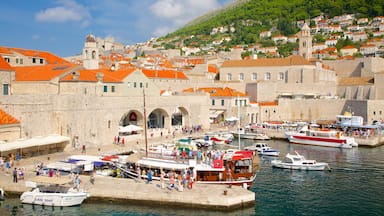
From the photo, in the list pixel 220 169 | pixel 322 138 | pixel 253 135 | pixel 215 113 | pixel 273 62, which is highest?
pixel 273 62

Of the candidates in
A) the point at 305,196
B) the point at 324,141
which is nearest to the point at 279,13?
the point at 324,141

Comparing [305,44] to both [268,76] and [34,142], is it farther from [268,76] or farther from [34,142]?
[34,142]

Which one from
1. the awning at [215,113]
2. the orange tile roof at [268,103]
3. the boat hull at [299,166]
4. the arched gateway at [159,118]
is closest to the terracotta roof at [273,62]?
the orange tile roof at [268,103]

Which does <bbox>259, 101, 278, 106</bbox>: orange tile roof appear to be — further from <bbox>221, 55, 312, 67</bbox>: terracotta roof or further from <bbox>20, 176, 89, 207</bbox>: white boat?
<bbox>20, 176, 89, 207</bbox>: white boat

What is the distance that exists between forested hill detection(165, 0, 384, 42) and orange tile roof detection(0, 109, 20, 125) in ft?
370

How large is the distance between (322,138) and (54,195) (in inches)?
975

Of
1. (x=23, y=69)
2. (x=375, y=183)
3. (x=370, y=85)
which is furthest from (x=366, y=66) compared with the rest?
(x=23, y=69)

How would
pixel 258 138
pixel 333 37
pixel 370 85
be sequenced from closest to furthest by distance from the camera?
pixel 258 138
pixel 370 85
pixel 333 37

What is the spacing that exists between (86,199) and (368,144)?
2600 cm

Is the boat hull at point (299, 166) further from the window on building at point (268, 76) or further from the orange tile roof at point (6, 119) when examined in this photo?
the window on building at point (268, 76)

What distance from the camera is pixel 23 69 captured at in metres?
33.6

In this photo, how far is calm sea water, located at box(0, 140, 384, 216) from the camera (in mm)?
16672

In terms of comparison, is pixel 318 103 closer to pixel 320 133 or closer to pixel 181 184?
pixel 320 133

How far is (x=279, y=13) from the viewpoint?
152500mm
